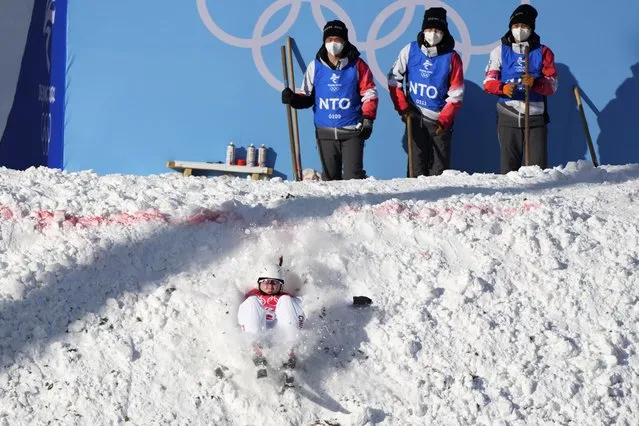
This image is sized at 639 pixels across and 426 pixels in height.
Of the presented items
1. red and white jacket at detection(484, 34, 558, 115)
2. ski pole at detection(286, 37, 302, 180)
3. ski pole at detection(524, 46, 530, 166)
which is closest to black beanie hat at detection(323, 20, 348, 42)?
ski pole at detection(286, 37, 302, 180)

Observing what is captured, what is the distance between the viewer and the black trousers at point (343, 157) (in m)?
7.18

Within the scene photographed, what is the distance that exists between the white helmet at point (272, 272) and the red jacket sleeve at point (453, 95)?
3233 millimetres

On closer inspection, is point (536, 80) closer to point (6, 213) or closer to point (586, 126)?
point (586, 126)

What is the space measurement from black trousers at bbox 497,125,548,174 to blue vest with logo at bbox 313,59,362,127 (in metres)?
1.29

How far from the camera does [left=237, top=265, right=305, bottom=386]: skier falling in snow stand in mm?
3889

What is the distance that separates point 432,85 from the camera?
7.36 m

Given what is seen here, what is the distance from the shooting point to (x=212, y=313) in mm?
4168

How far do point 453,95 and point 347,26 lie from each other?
5.35 ft

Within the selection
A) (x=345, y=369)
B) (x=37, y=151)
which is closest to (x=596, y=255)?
(x=345, y=369)

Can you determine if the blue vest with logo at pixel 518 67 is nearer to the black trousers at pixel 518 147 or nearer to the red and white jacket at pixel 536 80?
the red and white jacket at pixel 536 80

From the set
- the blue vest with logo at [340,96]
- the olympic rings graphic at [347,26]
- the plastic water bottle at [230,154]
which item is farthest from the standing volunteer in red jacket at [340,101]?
the plastic water bottle at [230,154]

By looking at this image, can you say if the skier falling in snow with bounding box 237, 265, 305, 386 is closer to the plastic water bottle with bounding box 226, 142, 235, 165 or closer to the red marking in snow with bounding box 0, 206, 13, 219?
the red marking in snow with bounding box 0, 206, 13, 219

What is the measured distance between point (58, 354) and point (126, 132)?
4.98m

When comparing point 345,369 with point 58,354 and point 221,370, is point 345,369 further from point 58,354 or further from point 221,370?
point 58,354
